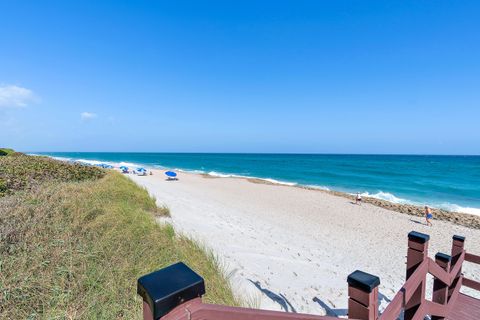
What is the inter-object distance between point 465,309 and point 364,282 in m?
3.41

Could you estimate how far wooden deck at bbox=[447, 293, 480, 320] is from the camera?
3.13m

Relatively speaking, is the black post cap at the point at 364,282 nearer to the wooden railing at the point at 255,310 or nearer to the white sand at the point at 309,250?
the wooden railing at the point at 255,310

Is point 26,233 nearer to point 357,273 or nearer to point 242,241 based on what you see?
point 357,273

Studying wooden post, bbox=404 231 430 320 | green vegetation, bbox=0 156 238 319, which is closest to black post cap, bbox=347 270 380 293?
wooden post, bbox=404 231 430 320

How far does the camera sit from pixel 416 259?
2.20 meters

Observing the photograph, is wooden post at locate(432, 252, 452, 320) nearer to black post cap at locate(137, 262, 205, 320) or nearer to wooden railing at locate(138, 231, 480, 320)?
wooden railing at locate(138, 231, 480, 320)

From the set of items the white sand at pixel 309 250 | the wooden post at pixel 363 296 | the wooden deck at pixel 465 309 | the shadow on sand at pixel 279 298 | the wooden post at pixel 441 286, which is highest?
the wooden post at pixel 363 296

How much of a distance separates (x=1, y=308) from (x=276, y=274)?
13.0ft

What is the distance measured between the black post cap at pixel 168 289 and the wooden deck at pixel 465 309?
4070 millimetres

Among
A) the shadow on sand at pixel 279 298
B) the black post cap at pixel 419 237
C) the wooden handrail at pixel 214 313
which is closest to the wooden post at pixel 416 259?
the black post cap at pixel 419 237

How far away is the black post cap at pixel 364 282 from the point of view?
4.26 feet

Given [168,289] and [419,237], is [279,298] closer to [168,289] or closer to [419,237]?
[419,237]

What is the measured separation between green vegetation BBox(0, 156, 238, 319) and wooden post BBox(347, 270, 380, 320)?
2003 millimetres

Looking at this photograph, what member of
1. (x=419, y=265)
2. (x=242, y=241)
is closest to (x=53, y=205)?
(x=242, y=241)
